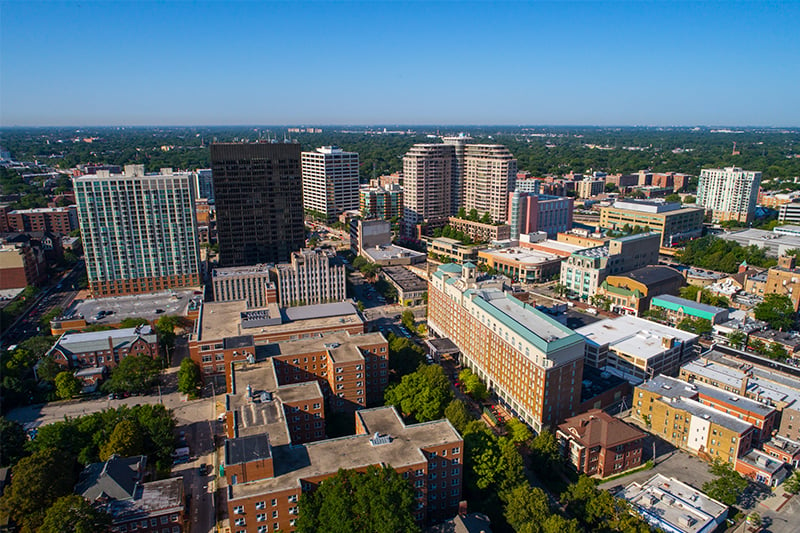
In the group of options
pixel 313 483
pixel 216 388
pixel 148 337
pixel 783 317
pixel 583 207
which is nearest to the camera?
pixel 313 483

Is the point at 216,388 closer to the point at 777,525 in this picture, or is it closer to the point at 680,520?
the point at 680,520

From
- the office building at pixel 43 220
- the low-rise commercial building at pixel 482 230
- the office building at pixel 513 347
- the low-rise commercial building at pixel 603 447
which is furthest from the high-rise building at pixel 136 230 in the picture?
the low-rise commercial building at pixel 603 447

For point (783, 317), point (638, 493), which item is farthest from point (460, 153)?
point (638, 493)

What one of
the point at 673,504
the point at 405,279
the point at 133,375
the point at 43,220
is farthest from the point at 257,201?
the point at 673,504

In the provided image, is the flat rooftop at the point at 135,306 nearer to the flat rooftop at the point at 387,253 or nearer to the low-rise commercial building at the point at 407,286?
the low-rise commercial building at the point at 407,286

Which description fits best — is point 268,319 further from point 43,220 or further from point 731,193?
point 731,193

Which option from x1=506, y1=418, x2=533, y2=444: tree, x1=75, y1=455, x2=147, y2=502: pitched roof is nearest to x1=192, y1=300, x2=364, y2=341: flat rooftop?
x1=75, y1=455, x2=147, y2=502: pitched roof
